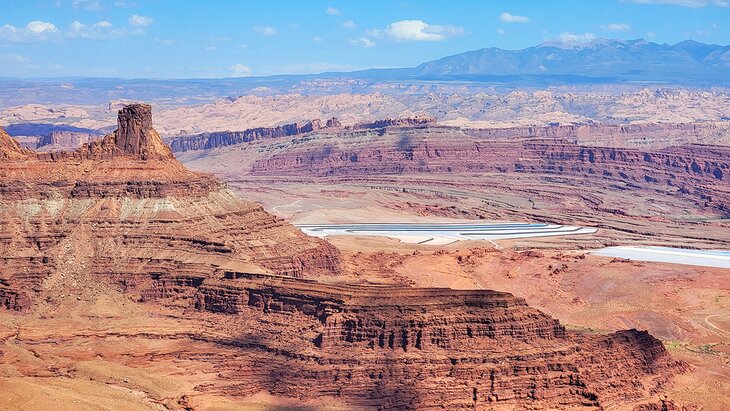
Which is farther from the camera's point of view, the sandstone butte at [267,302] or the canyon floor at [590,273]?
the canyon floor at [590,273]

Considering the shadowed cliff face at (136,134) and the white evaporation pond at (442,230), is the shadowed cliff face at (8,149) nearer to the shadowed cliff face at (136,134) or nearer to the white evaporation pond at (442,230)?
the shadowed cliff face at (136,134)

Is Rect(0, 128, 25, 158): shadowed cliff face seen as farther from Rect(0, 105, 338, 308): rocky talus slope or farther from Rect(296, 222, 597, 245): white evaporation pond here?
Rect(296, 222, 597, 245): white evaporation pond

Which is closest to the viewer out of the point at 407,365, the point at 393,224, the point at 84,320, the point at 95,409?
the point at 95,409

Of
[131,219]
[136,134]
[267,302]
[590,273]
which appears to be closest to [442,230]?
[590,273]

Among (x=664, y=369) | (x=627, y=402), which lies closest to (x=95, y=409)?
(x=627, y=402)

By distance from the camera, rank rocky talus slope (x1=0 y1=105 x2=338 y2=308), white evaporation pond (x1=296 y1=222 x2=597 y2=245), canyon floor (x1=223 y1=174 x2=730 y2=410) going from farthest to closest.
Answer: white evaporation pond (x1=296 y1=222 x2=597 y2=245) → canyon floor (x1=223 y1=174 x2=730 y2=410) → rocky talus slope (x1=0 y1=105 x2=338 y2=308)

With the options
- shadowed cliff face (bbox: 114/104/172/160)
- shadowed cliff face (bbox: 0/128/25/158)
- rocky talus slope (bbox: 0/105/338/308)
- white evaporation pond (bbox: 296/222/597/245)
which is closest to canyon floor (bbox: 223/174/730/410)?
white evaporation pond (bbox: 296/222/597/245)

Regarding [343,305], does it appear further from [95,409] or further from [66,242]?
[66,242]

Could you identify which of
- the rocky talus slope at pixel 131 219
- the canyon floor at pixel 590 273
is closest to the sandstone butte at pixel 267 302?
the rocky talus slope at pixel 131 219
